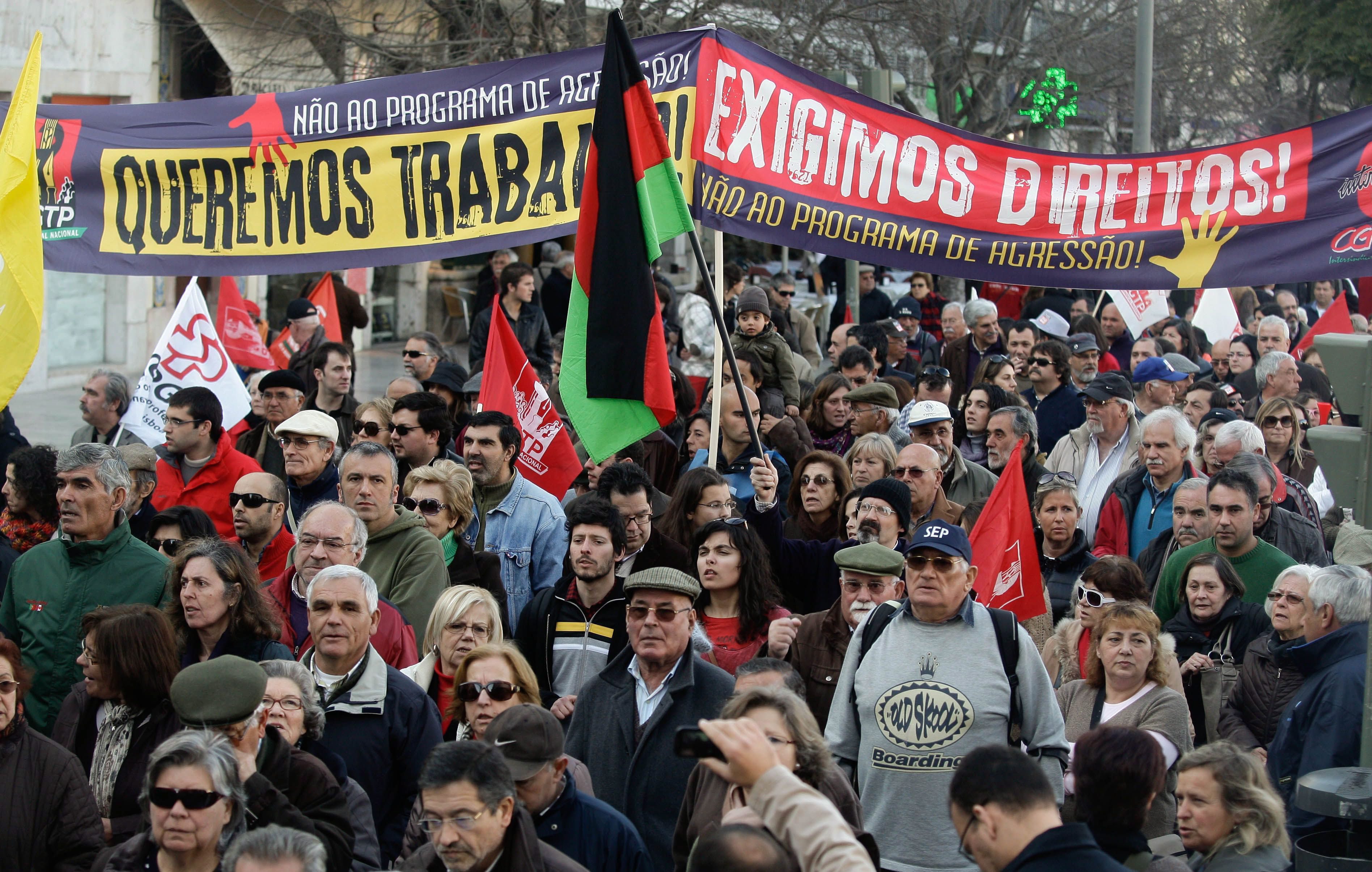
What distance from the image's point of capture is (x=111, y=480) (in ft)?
21.1

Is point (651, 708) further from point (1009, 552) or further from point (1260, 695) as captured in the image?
point (1260, 695)

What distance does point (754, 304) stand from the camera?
36.7ft

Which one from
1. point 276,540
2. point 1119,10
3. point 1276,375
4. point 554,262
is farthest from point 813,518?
point 1119,10

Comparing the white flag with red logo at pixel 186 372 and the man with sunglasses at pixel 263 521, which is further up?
the white flag with red logo at pixel 186 372

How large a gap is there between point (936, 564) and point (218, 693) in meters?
2.32

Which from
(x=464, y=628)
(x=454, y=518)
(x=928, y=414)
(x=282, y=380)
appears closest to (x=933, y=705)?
(x=464, y=628)

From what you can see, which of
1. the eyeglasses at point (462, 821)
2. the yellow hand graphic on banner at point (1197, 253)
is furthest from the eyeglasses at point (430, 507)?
the yellow hand graphic on banner at point (1197, 253)

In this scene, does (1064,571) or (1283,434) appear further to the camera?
(1283,434)

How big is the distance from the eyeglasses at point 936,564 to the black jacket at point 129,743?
2.47 m

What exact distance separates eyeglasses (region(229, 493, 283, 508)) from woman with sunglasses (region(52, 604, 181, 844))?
161 cm

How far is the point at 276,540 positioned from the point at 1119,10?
19.7 meters

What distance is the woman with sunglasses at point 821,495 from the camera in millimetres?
7582

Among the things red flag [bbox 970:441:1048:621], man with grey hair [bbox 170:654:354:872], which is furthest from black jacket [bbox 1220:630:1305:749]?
man with grey hair [bbox 170:654:354:872]

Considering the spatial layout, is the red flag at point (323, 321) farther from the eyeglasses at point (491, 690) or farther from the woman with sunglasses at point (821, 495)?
the eyeglasses at point (491, 690)
